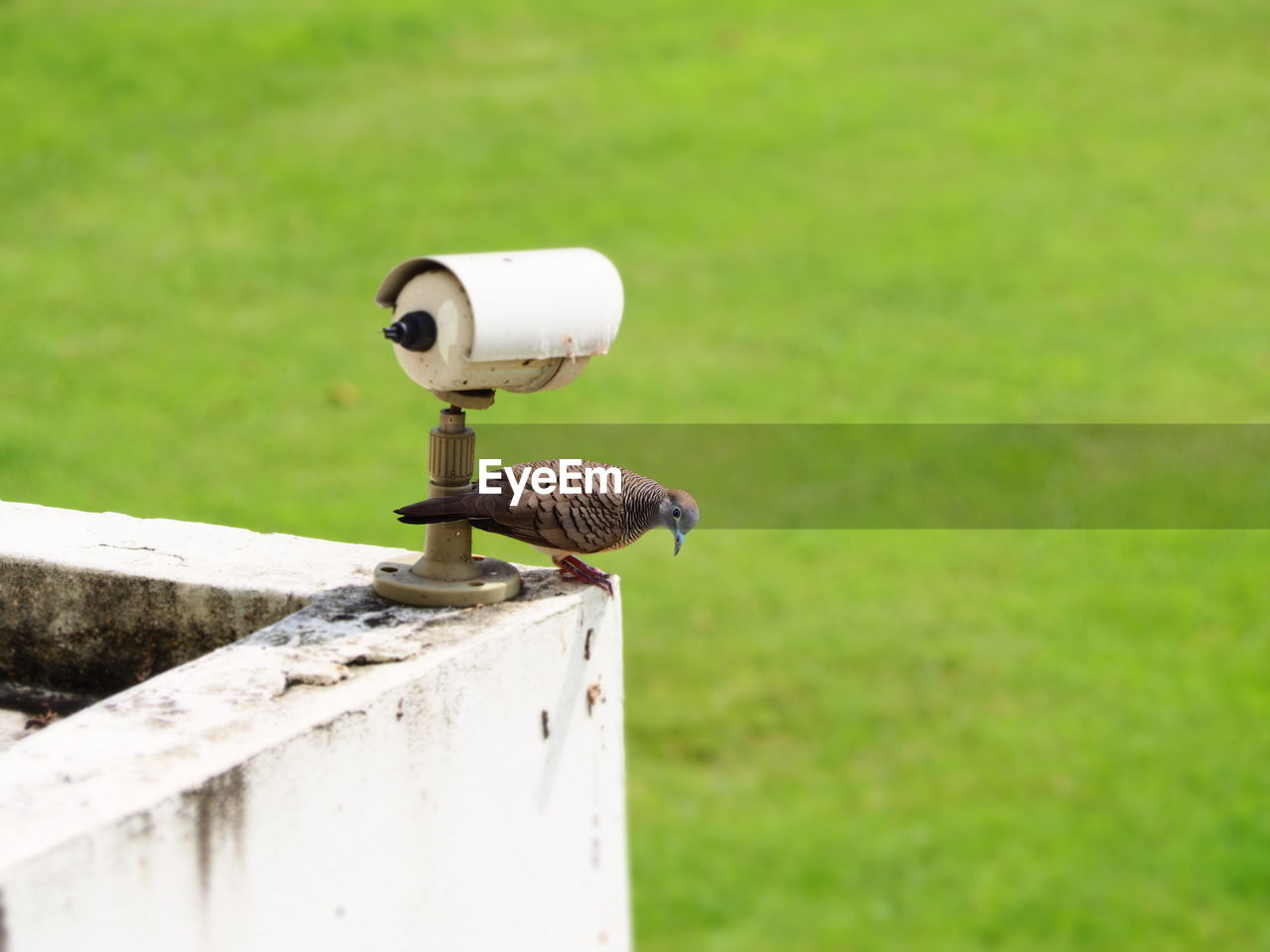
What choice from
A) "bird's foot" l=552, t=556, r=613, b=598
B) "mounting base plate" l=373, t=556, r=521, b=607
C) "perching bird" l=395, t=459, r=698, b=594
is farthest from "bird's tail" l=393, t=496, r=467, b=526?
"bird's foot" l=552, t=556, r=613, b=598

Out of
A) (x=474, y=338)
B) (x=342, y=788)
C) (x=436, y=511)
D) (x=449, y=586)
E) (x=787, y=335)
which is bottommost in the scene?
(x=342, y=788)

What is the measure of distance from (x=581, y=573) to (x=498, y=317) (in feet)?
1.87

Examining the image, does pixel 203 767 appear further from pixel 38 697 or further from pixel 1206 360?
pixel 1206 360

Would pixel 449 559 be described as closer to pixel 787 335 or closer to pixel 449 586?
pixel 449 586

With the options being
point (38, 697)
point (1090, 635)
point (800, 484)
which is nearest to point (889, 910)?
point (1090, 635)

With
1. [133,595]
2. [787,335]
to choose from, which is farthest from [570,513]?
[787,335]

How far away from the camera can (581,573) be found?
302 centimetres

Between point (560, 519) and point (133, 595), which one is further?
point (133, 595)

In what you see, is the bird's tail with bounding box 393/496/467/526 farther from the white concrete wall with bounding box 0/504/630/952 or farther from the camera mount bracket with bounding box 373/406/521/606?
the white concrete wall with bounding box 0/504/630/952

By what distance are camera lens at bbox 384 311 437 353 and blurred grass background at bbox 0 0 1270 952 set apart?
4.17 meters

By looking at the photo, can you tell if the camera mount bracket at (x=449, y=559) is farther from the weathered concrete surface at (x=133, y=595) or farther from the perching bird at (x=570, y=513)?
the weathered concrete surface at (x=133, y=595)

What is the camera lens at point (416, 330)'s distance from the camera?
2709 mm

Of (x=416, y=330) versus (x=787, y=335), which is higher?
Answer: (x=787, y=335)

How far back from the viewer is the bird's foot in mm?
3020
